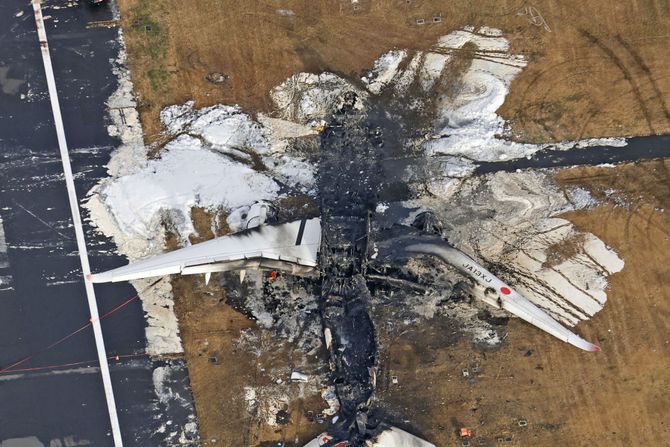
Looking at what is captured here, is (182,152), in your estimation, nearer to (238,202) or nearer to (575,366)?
(238,202)

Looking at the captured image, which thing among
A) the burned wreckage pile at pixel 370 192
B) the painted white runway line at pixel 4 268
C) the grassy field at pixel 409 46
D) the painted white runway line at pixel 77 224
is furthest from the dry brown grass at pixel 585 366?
the painted white runway line at pixel 4 268

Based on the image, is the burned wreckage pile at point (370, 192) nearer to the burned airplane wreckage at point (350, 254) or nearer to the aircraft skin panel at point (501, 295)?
the burned airplane wreckage at point (350, 254)

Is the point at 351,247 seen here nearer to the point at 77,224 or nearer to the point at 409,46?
the point at 409,46

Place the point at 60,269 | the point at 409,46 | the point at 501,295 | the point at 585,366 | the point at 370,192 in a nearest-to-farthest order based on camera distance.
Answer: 1. the point at 501,295
2. the point at 585,366
3. the point at 370,192
4. the point at 409,46
5. the point at 60,269

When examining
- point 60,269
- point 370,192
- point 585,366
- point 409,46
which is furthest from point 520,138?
point 60,269

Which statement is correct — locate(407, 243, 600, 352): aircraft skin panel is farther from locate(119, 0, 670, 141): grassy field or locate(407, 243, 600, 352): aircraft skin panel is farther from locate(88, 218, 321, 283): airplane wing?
locate(119, 0, 670, 141): grassy field

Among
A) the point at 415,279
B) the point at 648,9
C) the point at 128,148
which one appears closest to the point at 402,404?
the point at 415,279
